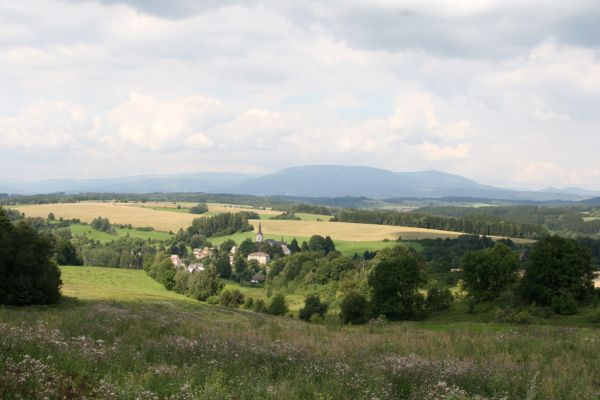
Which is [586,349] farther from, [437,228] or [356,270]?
[437,228]

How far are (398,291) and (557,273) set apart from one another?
16486 mm

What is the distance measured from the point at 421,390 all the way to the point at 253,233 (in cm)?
15267

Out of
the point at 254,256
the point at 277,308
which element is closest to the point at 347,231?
the point at 254,256

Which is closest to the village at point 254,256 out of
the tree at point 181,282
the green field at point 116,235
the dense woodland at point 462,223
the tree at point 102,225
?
the green field at point 116,235

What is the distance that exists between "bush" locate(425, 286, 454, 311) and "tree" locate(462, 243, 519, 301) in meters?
3.04

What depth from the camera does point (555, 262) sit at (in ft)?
153

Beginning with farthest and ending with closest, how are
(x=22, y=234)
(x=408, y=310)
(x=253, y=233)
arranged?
(x=253, y=233) → (x=408, y=310) → (x=22, y=234)

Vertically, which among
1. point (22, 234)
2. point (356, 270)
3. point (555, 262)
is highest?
point (22, 234)

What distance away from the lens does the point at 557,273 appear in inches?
1816

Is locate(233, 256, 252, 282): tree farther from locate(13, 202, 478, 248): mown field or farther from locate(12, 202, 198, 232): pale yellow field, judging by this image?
locate(12, 202, 198, 232): pale yellow field

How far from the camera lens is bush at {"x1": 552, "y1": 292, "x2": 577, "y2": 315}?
43250 mm

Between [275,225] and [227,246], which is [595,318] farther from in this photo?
[275,225]

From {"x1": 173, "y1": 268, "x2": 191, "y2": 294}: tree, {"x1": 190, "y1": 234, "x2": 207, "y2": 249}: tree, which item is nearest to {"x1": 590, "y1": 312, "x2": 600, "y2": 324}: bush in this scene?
{"x1": 173, "y1": 268, "x2": 191, "y2": 294}: tree

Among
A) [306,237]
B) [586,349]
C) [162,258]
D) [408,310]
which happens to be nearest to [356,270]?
[408,310]
